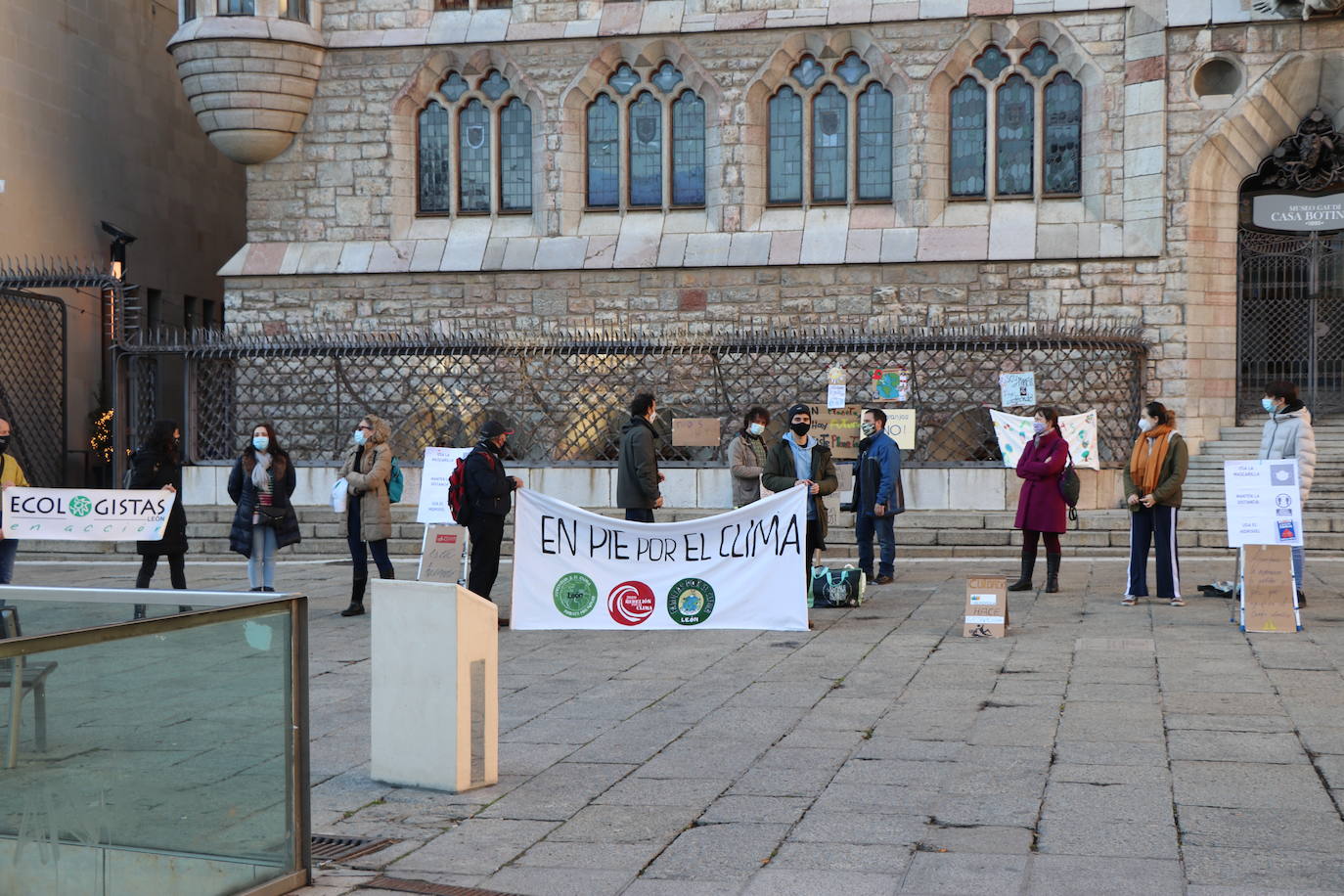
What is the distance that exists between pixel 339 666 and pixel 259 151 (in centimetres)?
1571

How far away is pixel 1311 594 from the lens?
13.0m

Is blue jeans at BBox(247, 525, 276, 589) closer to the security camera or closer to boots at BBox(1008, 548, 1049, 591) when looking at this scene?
boots at BBox(1008, 548, 1049, 591)

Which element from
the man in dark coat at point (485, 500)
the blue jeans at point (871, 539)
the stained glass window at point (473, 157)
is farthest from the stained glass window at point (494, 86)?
the man in dark coat at point (485, 500)

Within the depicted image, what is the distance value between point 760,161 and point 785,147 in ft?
1.48

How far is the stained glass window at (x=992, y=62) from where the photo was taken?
22.4 meters

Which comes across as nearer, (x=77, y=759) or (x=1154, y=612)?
(x=77, y=759)

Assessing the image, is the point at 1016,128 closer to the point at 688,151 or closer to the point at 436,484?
the point at 688,151

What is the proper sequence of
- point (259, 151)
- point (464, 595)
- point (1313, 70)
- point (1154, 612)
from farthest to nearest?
point (259, 151), point (1313, 70), point (1154, 612), point (464, 595)

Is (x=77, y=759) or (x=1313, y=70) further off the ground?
(x=1313, y=70)

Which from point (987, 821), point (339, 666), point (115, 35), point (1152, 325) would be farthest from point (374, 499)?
point (115, 35)

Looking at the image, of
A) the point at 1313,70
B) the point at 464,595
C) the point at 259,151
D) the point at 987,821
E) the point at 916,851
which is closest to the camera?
the point at 916,851

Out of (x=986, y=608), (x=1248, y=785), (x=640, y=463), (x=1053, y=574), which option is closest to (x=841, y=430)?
(x=1053, y=574)

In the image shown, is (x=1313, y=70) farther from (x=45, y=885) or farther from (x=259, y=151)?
(x=45, y=885)

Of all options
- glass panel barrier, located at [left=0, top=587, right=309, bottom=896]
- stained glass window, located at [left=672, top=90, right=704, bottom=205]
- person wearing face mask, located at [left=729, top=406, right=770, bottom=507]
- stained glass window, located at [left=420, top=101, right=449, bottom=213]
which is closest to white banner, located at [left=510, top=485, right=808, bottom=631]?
person wearing face mask, located at [left=729, top=406, right=770, bottom=507]
